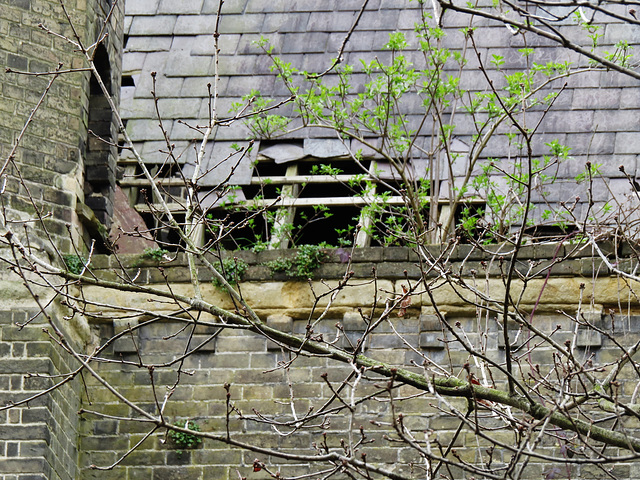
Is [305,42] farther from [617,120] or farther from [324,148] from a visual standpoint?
[617,120]

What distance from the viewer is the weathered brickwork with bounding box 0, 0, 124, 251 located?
25.5ft

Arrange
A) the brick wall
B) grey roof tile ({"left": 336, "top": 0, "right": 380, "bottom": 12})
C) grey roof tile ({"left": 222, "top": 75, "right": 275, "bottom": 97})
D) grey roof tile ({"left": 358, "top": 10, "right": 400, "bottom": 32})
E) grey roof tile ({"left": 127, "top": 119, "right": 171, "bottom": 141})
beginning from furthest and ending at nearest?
grey roof tile ({"left": 336, "top": 0, "right": 380, "bottom": 12}) → grey roof tile ({"left": 358, "top": 10, "right": 400, "bottom": 32}) → grey roof tile ({"left": 222, "top": 75, "right": 275, "bottom": 97}) → grey roof tile ({"left": 127, "top": 119, "right": 171, "bottom": 141}) → the brick wall

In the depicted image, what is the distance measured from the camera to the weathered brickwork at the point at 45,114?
7773 mm

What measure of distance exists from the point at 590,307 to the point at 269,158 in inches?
138

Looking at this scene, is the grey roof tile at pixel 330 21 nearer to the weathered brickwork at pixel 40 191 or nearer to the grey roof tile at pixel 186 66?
the grey roof tile at pixel 186 66

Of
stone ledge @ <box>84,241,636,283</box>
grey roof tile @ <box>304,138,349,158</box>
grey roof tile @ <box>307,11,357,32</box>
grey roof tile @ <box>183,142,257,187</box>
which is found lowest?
stone ledge @ <box>84,241,636,283</box>

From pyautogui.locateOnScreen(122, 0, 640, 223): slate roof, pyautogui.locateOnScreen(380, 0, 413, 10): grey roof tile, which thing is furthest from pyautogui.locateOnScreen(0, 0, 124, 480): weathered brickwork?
pyautogui.locateOnScreen(380, 0, 413, 10): grey roof tile

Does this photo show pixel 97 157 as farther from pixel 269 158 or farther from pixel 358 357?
pixel 358 357

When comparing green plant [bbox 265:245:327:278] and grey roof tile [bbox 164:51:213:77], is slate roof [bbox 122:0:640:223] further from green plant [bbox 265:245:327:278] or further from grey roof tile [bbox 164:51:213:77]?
green plant [bbox 265:245:327:278]

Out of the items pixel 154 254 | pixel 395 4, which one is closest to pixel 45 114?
pixel 154 254

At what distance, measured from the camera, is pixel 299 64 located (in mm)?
11000

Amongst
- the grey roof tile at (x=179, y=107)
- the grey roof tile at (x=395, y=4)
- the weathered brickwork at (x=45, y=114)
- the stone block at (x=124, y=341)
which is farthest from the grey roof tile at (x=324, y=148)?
the stone block at (x=124, y=341)

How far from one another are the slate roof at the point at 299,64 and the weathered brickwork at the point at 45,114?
195cm

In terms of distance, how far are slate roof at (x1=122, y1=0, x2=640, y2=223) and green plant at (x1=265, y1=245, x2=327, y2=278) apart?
1.90 meters
